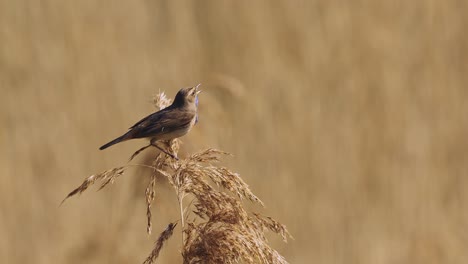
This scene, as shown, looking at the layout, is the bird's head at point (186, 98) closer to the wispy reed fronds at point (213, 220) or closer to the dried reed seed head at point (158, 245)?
the wispy reed fronds at point (213, 220)

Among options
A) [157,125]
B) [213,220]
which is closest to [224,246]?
[213,220]

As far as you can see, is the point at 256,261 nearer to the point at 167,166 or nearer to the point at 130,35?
the point at 167,166

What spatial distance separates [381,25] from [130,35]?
1904 millimetres

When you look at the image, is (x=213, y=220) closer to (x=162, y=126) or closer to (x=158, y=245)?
(x=158, y=245)

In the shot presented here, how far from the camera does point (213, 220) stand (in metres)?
2.79

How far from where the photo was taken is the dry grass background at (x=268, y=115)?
20.0 feet

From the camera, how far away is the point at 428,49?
695 centimetres

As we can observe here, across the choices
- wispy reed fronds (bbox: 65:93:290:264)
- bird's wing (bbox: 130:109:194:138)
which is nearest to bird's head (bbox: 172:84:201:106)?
bird's wing (bbox: 130:109:194:138)

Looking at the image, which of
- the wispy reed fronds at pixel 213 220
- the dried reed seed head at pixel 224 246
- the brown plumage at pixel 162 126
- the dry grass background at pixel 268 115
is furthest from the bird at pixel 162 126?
the dry grass background at pixel 268 115

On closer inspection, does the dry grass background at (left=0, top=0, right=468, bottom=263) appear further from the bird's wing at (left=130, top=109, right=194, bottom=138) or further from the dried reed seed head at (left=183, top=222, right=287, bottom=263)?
the dried reed seed head at (left=183, top=222, right=287, bottom=263)

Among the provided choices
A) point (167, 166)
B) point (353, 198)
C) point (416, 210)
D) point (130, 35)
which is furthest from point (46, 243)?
point (167, 166)

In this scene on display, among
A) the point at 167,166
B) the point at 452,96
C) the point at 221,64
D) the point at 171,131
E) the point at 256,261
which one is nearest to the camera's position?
the point at 256,261

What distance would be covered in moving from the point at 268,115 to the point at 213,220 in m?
3.61

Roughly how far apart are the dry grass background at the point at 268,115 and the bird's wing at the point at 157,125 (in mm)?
2089
